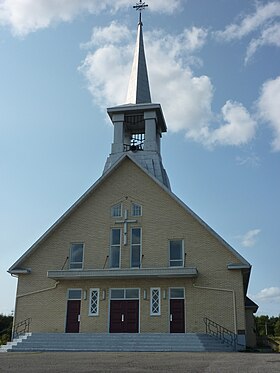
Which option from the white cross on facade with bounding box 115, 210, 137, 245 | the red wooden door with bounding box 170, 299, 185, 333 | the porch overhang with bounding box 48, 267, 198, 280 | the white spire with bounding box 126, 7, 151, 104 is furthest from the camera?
the white spire with bounding box 126, 7, 151, 104

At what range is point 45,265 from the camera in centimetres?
2588

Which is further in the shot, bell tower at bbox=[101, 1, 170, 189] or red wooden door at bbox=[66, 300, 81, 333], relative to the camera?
bell tower at bbox=[101, 1, 170, 189]

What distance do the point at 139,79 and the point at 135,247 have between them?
45.3 feet

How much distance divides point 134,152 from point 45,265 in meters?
8.78

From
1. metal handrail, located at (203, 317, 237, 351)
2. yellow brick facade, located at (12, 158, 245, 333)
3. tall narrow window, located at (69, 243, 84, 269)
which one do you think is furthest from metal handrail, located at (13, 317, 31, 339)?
metal handrail, located at (203, 317, 237, 351)

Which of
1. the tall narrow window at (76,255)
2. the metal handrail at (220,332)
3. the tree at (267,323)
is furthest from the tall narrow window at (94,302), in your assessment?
the tree at (267,323)

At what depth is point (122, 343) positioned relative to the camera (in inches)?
819

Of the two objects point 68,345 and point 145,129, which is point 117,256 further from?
point 145,129

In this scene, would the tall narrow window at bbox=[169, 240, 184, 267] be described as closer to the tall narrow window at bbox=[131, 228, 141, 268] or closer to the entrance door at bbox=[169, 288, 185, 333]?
the entrance door at bbox=[169, 288, 185, 333]

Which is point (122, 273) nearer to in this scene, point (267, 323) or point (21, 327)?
point (21, 327)

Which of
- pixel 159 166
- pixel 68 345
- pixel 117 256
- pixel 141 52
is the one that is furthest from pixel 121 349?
pixel 141 52

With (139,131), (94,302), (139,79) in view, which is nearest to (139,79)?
(139,79)

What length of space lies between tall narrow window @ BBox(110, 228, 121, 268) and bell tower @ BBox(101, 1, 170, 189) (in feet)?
13.8

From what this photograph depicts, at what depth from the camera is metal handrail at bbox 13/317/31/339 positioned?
25.0m
